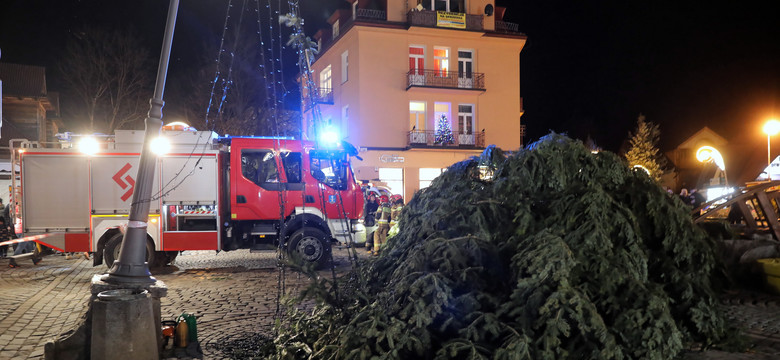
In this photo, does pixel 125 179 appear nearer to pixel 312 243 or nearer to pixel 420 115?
pixel 312 243

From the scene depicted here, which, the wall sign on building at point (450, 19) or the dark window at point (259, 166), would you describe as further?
the wall sign on building at point (450, 19)

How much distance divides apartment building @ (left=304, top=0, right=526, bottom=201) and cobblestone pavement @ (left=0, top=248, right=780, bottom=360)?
1933 centimetres

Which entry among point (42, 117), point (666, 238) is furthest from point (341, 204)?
point (42, 117)

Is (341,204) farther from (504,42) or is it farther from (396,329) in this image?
(504,42)

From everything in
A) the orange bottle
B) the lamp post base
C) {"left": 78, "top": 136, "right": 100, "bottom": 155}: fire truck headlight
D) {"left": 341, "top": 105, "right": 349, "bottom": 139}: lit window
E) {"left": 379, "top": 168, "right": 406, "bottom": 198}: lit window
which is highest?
{"left": 341, "top": 105, "right": 349, "bottom": 139}: lit window

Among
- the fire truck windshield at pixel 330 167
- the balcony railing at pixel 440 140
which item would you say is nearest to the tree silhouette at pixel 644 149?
the balcony railing at pixel 440 140

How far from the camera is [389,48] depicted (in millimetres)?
33250

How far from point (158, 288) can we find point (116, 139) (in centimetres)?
755

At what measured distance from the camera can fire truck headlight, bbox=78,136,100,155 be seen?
12492 mm

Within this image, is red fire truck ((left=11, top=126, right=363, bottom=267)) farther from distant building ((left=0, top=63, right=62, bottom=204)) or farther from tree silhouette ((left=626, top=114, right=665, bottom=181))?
tree silhouette ((left=626, top=114, right=665, bottom=181))

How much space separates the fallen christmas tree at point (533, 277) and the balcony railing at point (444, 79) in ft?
90.3

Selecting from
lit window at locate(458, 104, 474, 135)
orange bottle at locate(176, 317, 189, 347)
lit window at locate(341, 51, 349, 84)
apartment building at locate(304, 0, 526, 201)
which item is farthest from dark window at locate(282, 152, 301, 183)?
lit window at locate(458, 104, 474, 135)

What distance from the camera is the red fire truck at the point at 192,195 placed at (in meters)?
12.3

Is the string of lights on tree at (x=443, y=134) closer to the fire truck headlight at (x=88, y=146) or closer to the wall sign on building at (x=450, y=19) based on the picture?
the wall sign on building at (x=450, y=19)
